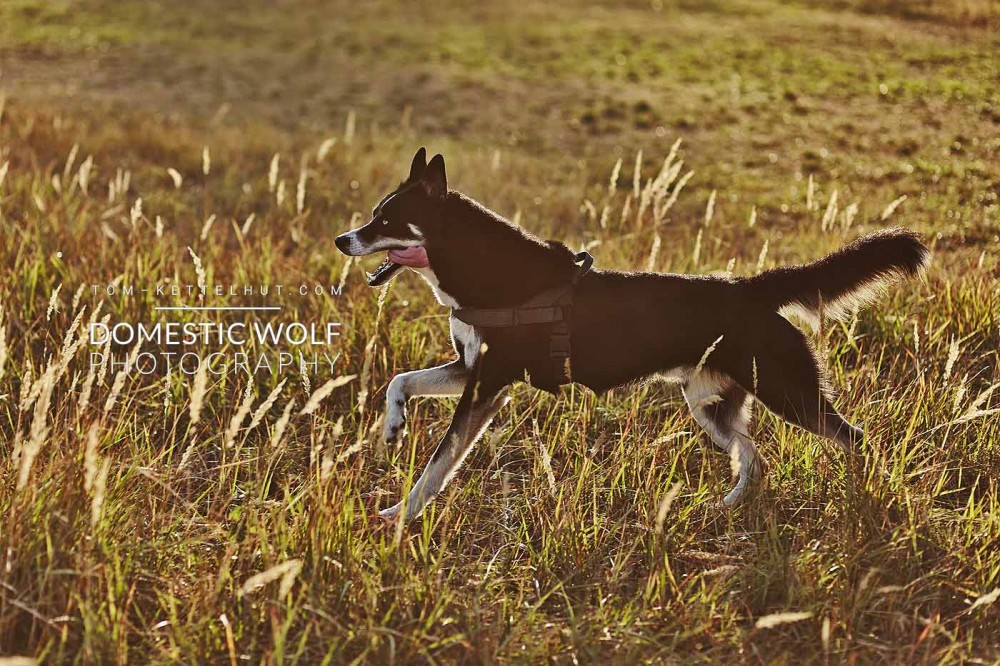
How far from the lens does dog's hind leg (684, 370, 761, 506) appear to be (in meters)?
4.23

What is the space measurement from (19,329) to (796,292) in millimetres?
4352

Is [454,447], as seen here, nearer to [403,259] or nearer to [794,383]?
[403,259]

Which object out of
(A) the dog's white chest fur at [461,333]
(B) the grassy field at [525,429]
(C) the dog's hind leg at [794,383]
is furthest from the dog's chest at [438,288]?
(C) the dog's hind leg at [794,383]

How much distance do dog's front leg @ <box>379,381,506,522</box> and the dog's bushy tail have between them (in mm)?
1299

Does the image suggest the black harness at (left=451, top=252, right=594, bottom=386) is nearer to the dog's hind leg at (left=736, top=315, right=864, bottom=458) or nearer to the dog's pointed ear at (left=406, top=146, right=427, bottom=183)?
the dog's pointed ear at (left=406, top=146, right=427, bottom=183)

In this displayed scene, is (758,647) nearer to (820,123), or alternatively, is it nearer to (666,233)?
(666,233)

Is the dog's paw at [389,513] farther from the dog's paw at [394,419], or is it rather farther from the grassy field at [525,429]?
the dog's paw at [394,419]

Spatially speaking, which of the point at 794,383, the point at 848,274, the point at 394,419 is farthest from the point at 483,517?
the point at 848,274

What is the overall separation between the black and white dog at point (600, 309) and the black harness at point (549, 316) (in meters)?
0.02

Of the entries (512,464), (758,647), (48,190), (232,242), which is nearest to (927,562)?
(758,647)

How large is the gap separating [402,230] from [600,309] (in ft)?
3.10

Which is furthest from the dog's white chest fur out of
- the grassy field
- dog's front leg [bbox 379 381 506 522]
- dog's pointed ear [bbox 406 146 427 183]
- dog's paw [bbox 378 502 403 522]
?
dog's paw [bbox 378 502 403 522]

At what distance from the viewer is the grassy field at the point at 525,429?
10.5ft

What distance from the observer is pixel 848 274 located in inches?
163
